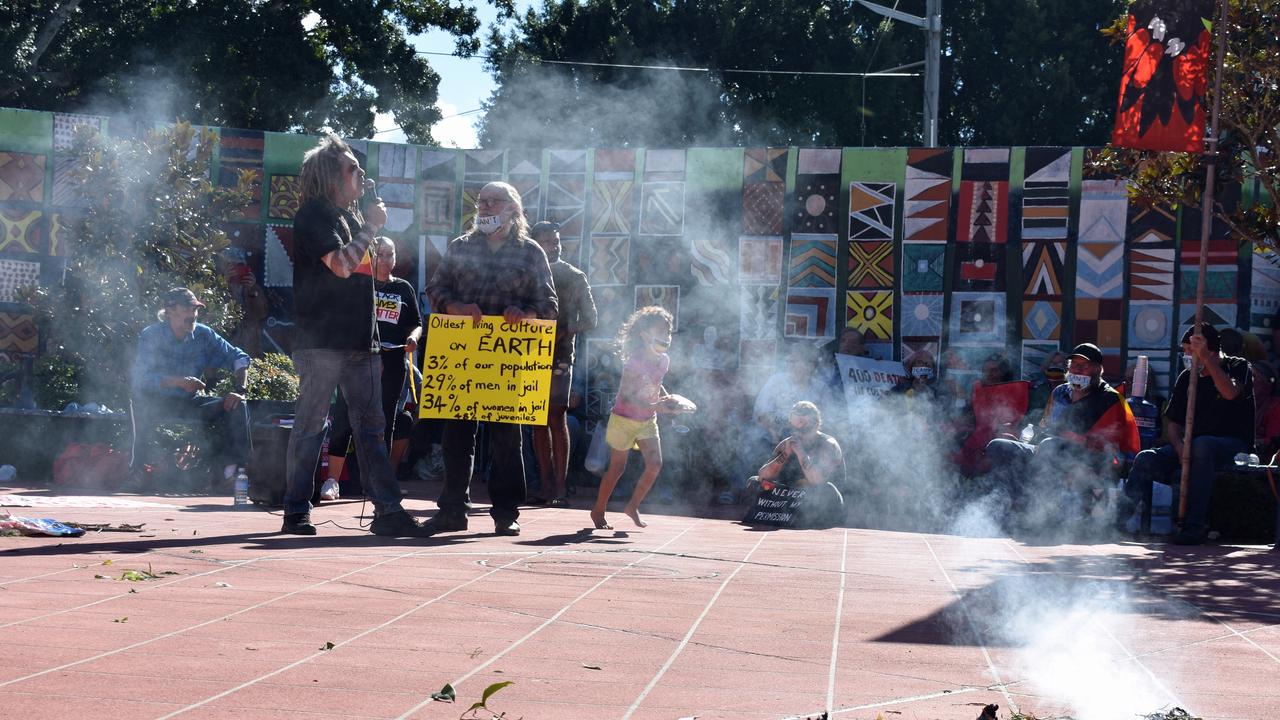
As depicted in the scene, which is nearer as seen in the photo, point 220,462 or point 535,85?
point 220,462

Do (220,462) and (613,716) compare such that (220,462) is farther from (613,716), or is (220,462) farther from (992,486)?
(613,716)

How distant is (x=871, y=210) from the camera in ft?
40.8

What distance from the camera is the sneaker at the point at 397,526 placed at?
6711 mm

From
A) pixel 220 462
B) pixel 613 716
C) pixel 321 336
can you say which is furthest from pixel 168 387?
pixel 613 716

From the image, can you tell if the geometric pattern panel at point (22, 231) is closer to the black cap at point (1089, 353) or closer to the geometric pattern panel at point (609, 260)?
the geometric pattern panel at point (609, 260)

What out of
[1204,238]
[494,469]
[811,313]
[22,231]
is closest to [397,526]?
[494,469]

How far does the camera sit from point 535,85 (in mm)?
32688

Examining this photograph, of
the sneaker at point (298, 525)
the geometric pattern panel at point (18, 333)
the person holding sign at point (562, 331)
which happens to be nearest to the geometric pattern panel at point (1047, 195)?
the person holding sign at point (562, 331)

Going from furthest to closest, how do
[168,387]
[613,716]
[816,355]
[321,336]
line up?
[816,355] < [168,387] < [321,336] < [613,716]

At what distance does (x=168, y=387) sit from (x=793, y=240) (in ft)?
18.5

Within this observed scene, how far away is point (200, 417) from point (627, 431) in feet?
13.3

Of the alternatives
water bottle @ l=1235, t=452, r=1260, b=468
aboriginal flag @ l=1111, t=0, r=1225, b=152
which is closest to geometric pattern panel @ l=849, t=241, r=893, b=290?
aboriginal flag @ l=1111, t=0, r=1225, b=152

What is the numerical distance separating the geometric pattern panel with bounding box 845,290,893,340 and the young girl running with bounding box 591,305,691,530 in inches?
183

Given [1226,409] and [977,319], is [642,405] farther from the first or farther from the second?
[977,319]
